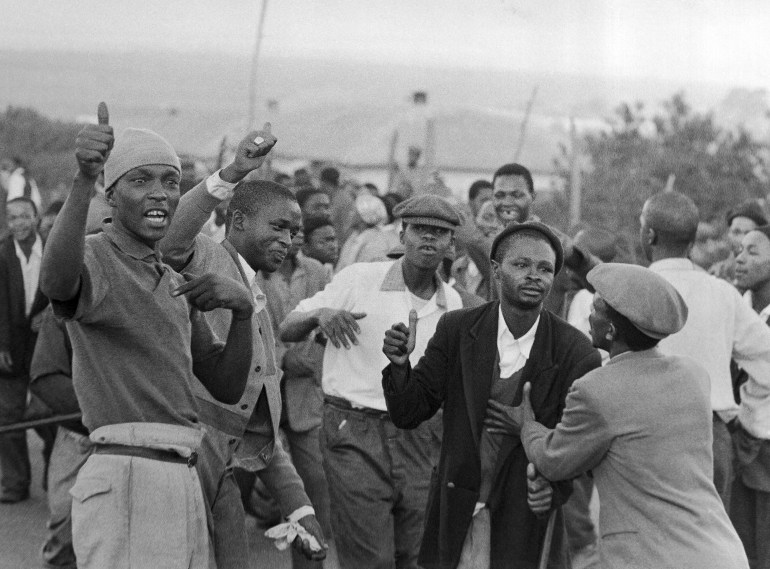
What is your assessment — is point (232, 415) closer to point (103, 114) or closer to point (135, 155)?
point (135, 155)

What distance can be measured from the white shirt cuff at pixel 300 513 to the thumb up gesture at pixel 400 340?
69 centimetres

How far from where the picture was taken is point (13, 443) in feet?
32.0

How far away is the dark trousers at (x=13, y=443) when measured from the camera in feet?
31.9

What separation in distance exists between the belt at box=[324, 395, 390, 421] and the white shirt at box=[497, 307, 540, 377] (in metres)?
1.08

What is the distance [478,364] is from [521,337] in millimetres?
223

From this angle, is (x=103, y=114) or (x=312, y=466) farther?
(x=312, y=466)

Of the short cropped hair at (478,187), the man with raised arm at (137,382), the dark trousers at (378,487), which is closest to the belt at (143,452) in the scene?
the man with raised arm at (137,382)

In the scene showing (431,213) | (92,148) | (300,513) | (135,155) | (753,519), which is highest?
(92,148)

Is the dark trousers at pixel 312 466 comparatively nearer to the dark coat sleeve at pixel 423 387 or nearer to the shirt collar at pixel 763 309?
the dark coat sleeve at pixel 423 387

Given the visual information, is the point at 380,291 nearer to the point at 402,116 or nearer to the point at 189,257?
the point at 189,257

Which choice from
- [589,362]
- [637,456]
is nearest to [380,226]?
[589,362]

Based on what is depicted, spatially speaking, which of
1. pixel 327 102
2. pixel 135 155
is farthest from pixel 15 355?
pixel 327 102

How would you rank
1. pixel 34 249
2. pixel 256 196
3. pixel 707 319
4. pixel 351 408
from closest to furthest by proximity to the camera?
pixel 256 196 < pixel 351 408 < pixel 707 319 < pixel 34 249

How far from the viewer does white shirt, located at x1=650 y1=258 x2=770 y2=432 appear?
6.96 metres
